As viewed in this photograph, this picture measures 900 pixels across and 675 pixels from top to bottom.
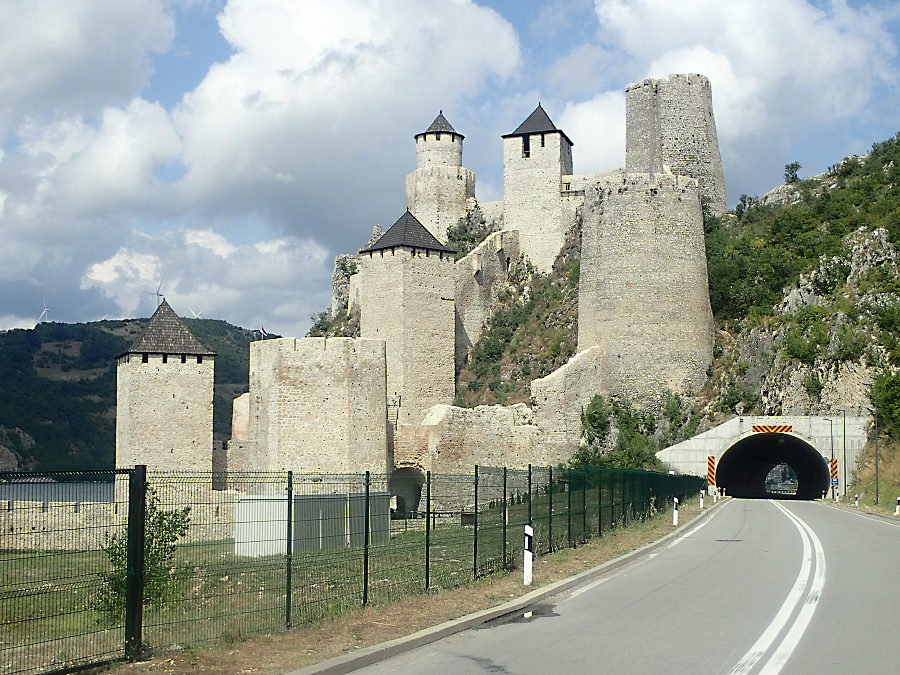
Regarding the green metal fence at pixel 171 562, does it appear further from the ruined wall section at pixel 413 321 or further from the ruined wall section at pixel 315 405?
the ruined wall section at pixel 413 321

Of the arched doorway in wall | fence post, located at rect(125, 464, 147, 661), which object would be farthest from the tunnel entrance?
fence post, located at rect(125, 464, 147, 661)

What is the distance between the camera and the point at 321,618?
1073cm

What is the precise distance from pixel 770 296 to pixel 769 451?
10077 millimetres

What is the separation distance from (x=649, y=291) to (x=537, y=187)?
18604mm

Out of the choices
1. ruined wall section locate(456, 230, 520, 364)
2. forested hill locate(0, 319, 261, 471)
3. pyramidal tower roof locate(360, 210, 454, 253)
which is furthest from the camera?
forested hill locate(0, 319, 261, 471)

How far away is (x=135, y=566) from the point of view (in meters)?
8.76

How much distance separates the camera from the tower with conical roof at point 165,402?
36812mm

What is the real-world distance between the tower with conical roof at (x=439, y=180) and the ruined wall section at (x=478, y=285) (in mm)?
6634

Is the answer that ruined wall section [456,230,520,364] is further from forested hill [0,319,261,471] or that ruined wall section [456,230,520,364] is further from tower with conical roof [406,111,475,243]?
forested hill [0,319,261,471]

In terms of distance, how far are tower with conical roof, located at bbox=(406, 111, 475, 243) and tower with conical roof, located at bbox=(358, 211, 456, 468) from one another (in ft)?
60.1

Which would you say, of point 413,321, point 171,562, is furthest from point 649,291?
point 171,562

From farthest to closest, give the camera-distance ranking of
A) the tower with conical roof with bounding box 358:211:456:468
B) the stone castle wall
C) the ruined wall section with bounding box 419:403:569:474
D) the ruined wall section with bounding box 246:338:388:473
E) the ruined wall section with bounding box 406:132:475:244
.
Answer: the ruined wall section with bounding box 406:132:475:244 → the stone castle wall → the tower with conical roof with bounding box 358:211:456:468 → the ruined wall section with bounding box 419:403:569:474 → the ruined wall section with bounding box 246:338:388:473

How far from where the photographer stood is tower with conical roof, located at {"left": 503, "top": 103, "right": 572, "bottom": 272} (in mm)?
60812

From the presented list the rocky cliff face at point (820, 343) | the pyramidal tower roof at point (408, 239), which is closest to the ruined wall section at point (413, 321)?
the pyramidal tower roof at point (408, 239)
